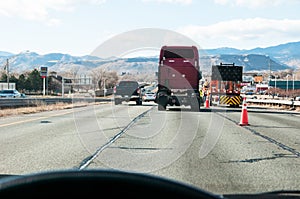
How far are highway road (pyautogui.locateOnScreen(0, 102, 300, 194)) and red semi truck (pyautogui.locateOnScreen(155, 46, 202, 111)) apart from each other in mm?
11283

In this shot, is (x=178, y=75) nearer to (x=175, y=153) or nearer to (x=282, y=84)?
(x=175, y=153)

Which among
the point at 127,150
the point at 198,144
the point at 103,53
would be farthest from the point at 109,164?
the point at 103,53

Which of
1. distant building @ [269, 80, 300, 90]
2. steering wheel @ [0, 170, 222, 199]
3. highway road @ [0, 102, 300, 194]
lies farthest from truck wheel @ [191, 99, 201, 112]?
distant building @ [269, 80, 300, 90]

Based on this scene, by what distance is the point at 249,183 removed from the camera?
27.6 feet

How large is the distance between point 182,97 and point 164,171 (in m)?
21.3

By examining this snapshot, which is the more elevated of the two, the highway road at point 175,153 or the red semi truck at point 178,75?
the red semi truck at point 178,75

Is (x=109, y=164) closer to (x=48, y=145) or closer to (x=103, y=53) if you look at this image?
(x=48, y=145)

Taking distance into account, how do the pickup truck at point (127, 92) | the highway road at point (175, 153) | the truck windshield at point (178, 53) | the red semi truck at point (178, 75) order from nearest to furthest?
the highway road at point (175, 153) → the red semi truck at point (178, 75) → the truck windshield at point (178, 53) → the pickup truck at point (127, 92)

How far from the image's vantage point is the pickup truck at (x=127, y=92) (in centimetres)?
4375

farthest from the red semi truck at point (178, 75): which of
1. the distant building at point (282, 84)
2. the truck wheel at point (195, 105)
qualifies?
the distant building at point (282, 84)

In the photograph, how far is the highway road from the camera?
9.09 metres

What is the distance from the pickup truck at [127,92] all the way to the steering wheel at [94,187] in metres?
40.9

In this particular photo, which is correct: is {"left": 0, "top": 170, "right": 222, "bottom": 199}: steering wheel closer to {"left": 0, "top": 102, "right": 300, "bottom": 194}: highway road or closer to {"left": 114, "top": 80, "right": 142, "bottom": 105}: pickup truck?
{"left": 0, "top": 102, "right": 300, "bottom": 194}: highway road

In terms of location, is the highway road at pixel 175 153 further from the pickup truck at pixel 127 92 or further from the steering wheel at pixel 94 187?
the pickup truck at pixel 127 92
